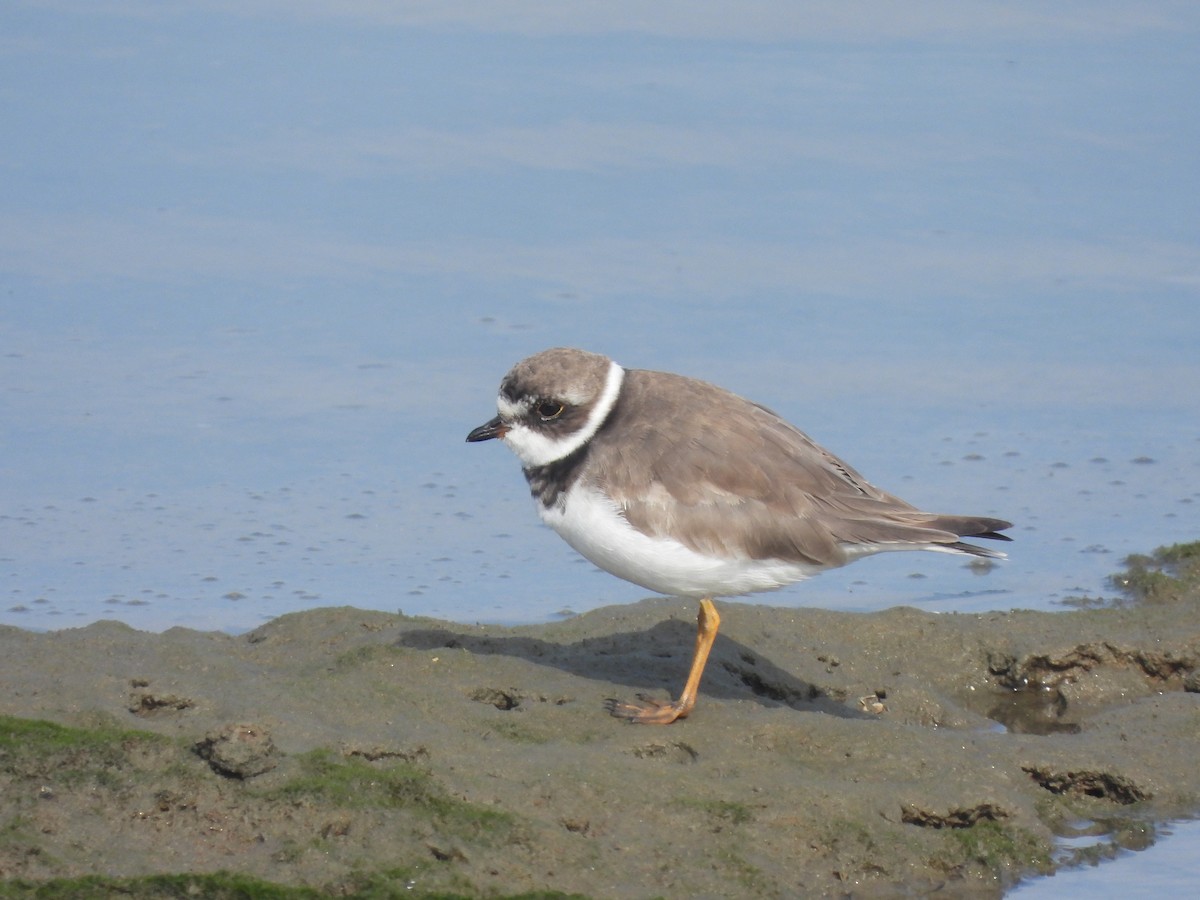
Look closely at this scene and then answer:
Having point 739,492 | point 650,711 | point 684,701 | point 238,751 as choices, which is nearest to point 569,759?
point 650,711

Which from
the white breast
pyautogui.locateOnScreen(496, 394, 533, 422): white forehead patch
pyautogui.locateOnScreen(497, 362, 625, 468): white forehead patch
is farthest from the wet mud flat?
Result: pyautogui.locateOnScreen(496, 394, 533, 422): white forehead patch

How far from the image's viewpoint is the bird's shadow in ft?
23.0

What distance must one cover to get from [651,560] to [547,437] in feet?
2.38

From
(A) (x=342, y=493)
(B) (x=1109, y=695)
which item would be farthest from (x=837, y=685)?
(A) (x=342, y=493)

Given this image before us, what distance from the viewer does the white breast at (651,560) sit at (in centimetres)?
640

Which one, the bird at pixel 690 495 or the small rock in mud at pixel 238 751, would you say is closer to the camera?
the small rock in mud at pixel 238 751

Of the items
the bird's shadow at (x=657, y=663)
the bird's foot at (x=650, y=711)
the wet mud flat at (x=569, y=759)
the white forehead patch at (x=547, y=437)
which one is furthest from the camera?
the bird's shadow at (x=657, y=663)

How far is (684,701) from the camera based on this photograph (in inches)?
255

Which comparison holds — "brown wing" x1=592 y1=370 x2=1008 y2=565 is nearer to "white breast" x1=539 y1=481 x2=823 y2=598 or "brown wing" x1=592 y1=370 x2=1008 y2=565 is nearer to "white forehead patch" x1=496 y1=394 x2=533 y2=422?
"white breast" x1=539 y1=481 x2=823 y2=598

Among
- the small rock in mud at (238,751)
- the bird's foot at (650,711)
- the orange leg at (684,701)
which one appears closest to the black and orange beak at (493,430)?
the orange leg at (684,701)

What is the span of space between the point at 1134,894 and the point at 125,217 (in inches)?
335

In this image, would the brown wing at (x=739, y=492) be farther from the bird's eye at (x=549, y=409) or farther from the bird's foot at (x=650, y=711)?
the bird's foot at (x=650, y=711)

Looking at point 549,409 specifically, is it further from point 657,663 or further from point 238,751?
point 238,751

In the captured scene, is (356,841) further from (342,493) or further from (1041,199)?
(1041,199)
